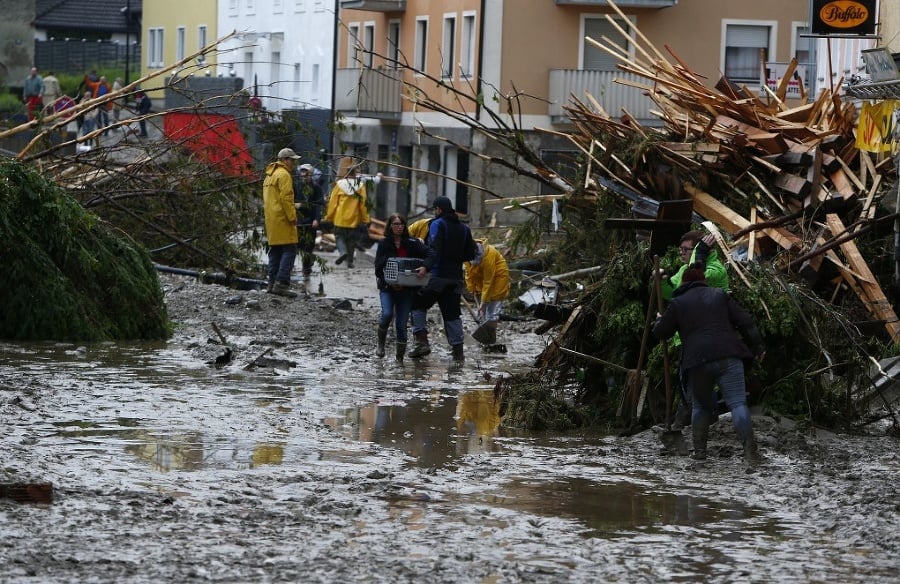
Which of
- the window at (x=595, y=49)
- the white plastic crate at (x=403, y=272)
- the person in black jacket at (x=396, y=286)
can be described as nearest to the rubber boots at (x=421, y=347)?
the person in black jacket at (x=396, y=286)

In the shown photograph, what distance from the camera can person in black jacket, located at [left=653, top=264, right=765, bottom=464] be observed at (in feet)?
35.9

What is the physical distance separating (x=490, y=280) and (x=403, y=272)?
165 cm

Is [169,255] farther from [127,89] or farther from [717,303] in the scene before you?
[717,303]

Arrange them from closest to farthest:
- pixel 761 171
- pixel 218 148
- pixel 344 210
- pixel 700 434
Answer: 1. pixel 700 434
2. pixel 761 171
3. pixel 218 148
4. pixel 344 210

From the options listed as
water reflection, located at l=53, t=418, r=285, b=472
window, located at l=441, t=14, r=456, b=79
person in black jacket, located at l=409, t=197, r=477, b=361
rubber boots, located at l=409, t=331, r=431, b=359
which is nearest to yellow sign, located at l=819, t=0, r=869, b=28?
person in black jacket, located at l=409, t=197, r=477, b=361

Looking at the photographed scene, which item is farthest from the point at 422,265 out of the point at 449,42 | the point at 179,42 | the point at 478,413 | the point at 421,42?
the point at 179,42

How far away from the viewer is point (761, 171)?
1616cm

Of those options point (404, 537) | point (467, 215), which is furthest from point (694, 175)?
point (467, 215)

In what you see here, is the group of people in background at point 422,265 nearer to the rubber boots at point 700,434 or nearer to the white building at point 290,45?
the rubber boots at point 700,434

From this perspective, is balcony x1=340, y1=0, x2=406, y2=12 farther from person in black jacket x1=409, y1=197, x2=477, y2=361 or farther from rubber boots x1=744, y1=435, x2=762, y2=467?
rubber boots x1=744, y1=435, x2=762, y2=467

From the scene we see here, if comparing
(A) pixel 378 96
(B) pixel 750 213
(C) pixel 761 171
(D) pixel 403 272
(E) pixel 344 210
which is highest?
(A) pixel 378 96

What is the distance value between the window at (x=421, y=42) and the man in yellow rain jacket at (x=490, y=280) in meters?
26.2

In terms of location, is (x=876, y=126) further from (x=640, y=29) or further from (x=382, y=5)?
(x=382, y=5)

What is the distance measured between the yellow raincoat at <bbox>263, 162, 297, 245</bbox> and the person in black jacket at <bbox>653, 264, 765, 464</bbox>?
405 inches
